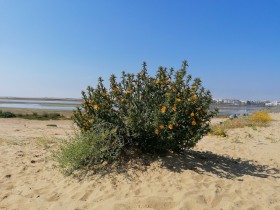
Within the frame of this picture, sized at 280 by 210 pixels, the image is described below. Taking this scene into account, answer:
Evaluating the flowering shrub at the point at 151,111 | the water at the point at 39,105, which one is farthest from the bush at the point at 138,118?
the water at the point at 39,105

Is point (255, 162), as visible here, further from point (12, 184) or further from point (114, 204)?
point (12, 184)

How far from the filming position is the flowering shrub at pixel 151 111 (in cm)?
612

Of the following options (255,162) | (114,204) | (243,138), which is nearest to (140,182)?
(114,204)

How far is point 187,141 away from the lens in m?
6.53

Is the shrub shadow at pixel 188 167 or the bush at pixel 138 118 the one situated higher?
the bush at pixel 138 118

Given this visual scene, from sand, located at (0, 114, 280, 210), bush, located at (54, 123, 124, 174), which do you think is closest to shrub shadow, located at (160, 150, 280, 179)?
sand, located at (0, 114, 280, 210)

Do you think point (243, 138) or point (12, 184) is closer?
point (12, 184)

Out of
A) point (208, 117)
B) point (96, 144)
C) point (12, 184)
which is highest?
point (208, 117)

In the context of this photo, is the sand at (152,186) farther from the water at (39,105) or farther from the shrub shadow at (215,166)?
the water at (39,105)

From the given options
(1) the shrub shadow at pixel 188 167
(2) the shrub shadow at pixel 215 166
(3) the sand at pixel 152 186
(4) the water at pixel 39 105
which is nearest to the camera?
(3) the sand at pixel 152 186

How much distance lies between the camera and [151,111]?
643 centimetres

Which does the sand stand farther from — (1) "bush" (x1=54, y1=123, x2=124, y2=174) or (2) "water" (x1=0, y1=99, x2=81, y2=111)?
(2) "water" (x1=0, y1=99, x2=81, y2=111)

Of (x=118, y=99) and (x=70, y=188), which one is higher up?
(x=118, y=99)

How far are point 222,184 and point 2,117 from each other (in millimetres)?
22136
